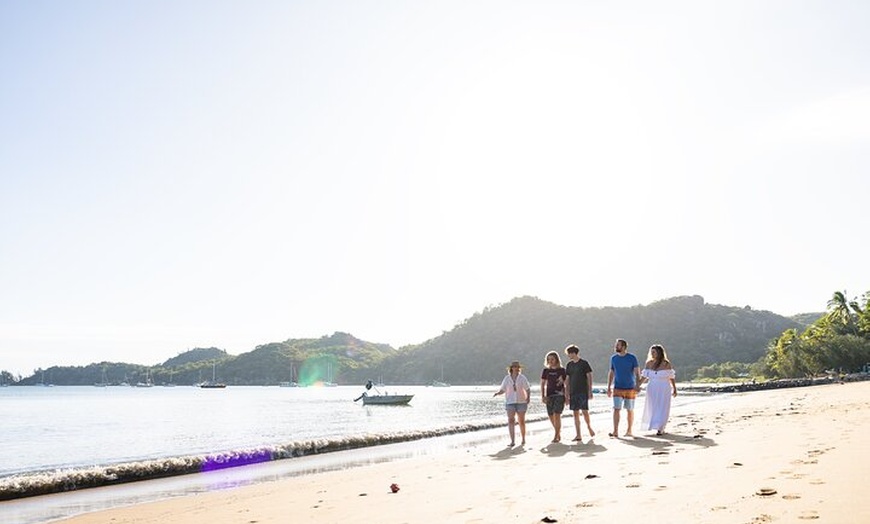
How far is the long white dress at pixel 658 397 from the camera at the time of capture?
15.2 m

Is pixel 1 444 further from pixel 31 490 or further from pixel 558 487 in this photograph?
pixel 558 487

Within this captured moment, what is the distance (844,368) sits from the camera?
79938 millimetres

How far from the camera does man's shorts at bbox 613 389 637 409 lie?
15625mm

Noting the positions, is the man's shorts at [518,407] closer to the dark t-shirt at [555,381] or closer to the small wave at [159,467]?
the dark t-shirt at [555,381]

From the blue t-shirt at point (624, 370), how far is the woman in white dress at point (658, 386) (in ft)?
0.93

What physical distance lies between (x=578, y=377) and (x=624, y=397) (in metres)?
1.27

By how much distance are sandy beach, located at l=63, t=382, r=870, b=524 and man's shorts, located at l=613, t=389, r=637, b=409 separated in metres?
1.21

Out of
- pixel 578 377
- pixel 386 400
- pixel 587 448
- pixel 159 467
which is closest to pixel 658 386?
pixel 578 377

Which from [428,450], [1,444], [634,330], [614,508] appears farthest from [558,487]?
[634,330]

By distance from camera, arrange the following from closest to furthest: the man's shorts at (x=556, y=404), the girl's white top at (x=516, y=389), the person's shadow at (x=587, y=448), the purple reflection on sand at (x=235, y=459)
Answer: the person's shadow at (x=587, y=448)
the man's shorts at (x=556, y=404)
the girl's white top at (x=516, y=389)
the purple reflection on sand at (x=235, y=459)

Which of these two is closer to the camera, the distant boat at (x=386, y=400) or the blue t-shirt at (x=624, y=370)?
the blue t-shirt at (x=624, y=370)

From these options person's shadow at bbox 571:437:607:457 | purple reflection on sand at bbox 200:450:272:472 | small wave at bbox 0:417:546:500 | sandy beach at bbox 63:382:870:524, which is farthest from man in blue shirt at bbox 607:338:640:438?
small wave at bbox 0:417:546:500

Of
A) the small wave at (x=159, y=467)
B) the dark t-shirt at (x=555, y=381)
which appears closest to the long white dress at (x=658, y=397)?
the dark t-shirt at (x=555, y=381)

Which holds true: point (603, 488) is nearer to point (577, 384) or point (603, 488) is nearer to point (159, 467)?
point (577, 384)
